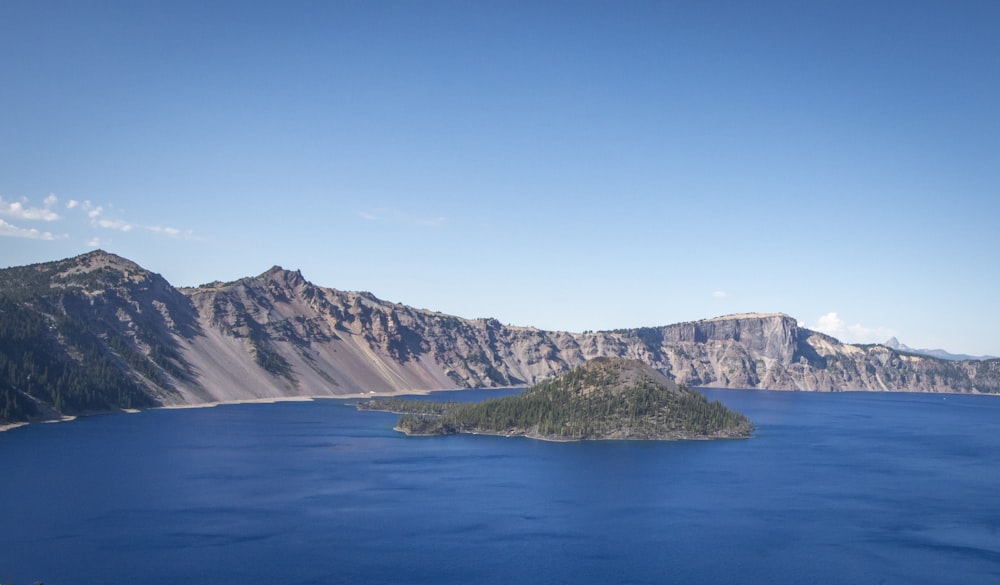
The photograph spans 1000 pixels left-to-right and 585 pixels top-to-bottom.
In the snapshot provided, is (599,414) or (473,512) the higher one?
(599,414)

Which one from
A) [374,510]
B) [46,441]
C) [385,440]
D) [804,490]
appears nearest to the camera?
[374,510]

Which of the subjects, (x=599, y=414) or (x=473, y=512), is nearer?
(x=473, y=512)

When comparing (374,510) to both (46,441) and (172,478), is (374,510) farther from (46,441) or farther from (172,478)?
(46,441)

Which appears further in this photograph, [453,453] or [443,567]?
[453,453]

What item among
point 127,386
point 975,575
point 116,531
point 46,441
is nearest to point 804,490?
point 975,575

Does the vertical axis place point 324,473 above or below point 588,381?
below
